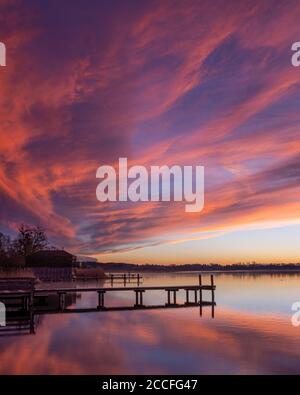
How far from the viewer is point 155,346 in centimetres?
2573

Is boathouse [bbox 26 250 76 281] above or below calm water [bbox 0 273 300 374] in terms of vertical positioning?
above

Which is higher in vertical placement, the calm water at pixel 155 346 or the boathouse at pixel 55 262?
the boathouse at pixel 55 262

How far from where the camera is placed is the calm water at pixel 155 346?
2050 centimetres

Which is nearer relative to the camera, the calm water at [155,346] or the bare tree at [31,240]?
the calm water at [155,346]

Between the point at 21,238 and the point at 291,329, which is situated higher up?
the point at 21,238

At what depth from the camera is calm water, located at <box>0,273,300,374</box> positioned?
20.5 meters

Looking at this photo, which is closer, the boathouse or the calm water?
the calm water

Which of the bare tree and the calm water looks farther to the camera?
the bare tree

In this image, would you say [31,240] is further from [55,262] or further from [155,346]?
[155,346]

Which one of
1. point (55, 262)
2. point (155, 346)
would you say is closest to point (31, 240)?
point (55, 262)
